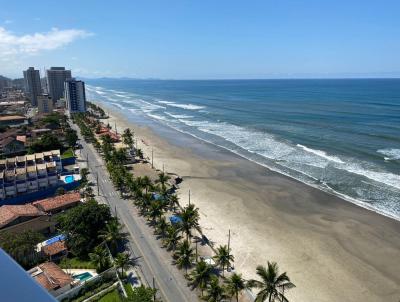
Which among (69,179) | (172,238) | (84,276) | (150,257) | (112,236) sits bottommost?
(84,276)

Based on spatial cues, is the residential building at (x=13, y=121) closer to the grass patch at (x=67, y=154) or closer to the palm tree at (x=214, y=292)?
the grass patch at (x=67, y=154)

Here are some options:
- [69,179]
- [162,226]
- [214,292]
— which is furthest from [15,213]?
[214,292]

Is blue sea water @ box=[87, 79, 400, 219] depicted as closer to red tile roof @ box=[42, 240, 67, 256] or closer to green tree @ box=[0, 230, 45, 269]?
red tile roof @ box=[42, 240, 67, 256]

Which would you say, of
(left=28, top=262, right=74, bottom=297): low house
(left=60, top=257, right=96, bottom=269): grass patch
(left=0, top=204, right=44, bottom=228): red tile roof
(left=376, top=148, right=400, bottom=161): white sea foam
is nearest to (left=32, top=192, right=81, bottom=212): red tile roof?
(left=0, top=204, right=44, bottom=228): red tile roof

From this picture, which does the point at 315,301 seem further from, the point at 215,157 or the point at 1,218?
the point at 215,157

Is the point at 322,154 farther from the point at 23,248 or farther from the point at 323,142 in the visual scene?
the point at 23,248
